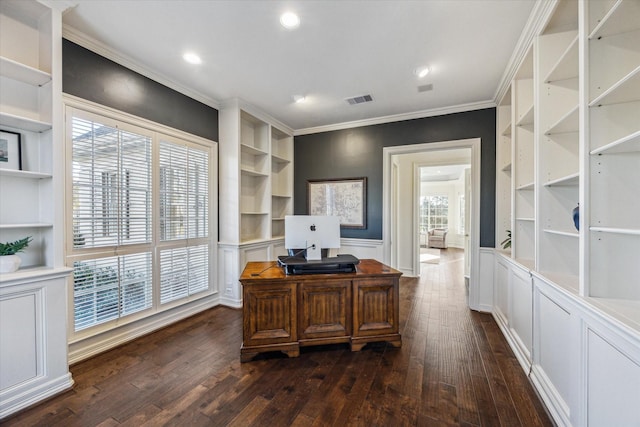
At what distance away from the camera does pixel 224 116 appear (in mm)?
3723

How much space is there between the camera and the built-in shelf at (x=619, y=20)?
1271 millimetres

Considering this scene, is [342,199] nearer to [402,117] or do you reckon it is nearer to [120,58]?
[402,117]

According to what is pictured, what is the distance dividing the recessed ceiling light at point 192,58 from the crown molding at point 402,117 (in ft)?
7.62

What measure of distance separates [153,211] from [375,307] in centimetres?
256

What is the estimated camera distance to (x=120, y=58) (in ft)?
8.45

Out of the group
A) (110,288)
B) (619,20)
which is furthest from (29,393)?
(619,20)

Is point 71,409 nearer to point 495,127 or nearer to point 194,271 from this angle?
point 194,271

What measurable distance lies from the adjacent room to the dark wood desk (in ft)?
0.07

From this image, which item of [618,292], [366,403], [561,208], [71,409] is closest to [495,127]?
[561,208]

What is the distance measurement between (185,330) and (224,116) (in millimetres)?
2757

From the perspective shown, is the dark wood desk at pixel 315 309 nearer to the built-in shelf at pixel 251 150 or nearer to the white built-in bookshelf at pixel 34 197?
the white built-in bookshelf at pixel 34 197

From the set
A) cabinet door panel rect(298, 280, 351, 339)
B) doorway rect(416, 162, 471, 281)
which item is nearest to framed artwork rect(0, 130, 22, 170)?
cabinet door panel rect(298, 280, 351, 339)

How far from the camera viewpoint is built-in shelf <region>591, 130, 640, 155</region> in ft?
3.65

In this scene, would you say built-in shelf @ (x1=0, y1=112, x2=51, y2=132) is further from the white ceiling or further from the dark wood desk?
the dark wood desk
